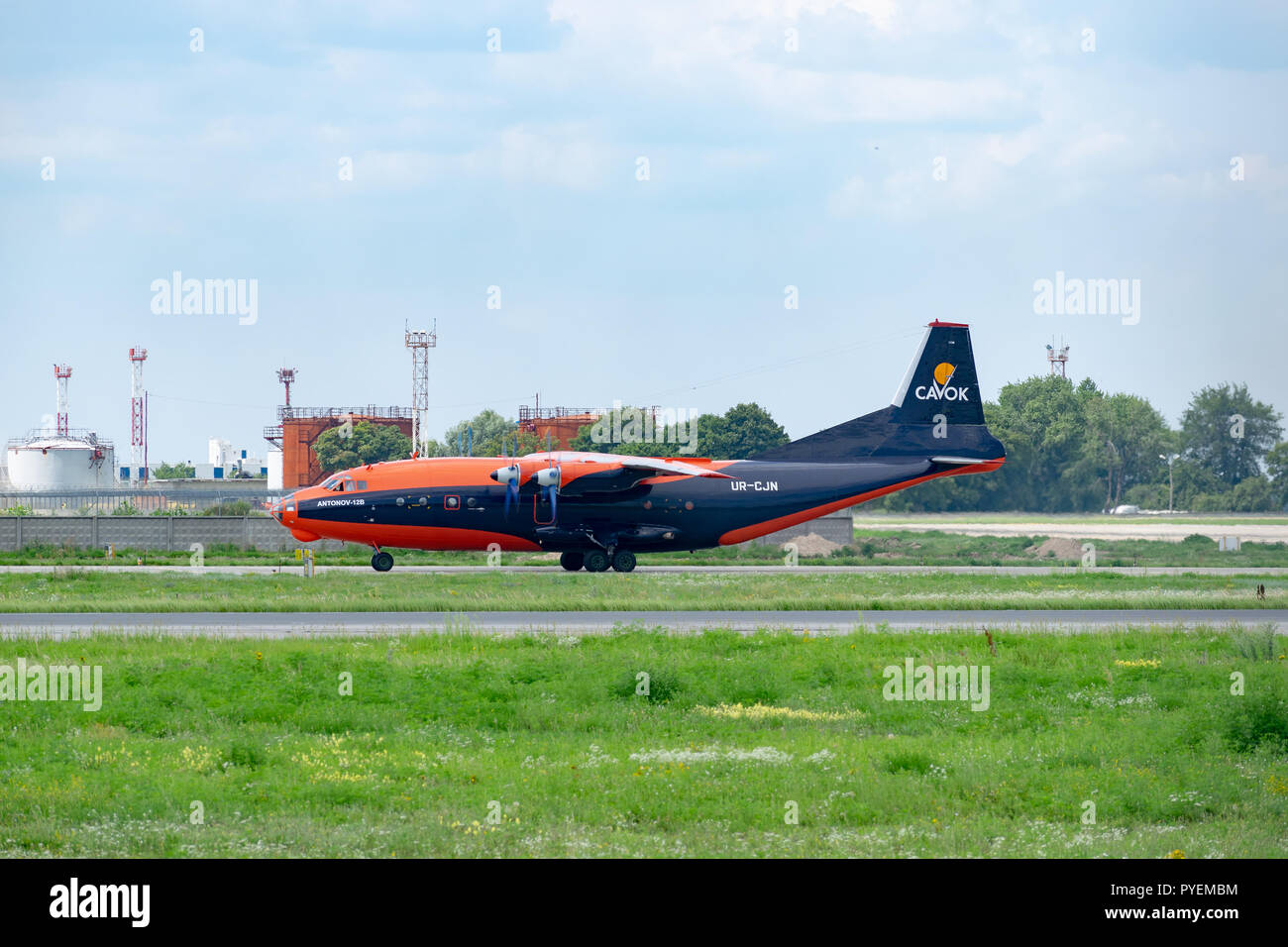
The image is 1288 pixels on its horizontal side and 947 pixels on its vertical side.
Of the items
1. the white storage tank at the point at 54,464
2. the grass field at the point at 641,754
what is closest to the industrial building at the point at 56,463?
the white storage tank at the point at 54,464

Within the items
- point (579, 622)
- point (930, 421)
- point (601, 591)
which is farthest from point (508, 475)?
point (930, 421)

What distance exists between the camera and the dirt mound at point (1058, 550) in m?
61.9

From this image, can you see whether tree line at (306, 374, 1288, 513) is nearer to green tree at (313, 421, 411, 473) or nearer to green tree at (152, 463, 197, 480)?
green tree at (313, 421, 411, 473)

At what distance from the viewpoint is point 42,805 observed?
13078 mm

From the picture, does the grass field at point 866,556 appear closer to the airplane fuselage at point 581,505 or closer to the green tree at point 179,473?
the airplane fuselage at point 581,505

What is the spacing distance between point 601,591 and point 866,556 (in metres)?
24.7

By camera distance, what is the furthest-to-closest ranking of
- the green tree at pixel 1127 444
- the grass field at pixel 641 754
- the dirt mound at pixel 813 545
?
the green tree at pixel 1127 444 → the dirt mound at pixel 813 545 → the grass field at pixel 641 754

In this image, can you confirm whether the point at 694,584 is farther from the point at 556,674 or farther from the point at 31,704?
the point at 31,704

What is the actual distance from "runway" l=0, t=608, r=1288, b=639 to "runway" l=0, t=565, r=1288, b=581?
12636 millimetres

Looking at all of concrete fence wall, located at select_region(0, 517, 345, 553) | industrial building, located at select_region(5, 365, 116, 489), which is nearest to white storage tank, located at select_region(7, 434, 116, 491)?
industrial building, located at select_region(5, 365, 116, 489)
